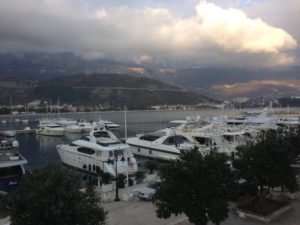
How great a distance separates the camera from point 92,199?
1211cm

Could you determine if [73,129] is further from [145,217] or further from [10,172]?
[145,217]

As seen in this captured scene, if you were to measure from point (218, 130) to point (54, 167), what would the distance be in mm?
41748

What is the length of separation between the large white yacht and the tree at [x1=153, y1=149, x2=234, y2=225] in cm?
1932

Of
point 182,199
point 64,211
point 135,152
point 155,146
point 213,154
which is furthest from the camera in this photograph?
point 135,152

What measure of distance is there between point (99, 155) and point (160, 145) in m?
11.4

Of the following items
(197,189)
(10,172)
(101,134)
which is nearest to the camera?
(197,189)

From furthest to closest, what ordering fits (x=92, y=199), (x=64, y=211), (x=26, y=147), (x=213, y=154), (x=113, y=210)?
(x=26, y=147), (x=113, y=210), (x=213, y=154), (x=92, y=199), (x=64, y=211)

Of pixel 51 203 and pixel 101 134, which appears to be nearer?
pixel 51 203

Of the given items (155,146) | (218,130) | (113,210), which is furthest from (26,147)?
(113,210)

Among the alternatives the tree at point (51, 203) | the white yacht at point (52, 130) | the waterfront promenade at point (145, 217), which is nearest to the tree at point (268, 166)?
the waterfront promenade at point (145, 217)

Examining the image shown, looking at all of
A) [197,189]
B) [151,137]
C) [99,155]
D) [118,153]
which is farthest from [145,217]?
[151,137]

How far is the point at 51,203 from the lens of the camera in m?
11.2

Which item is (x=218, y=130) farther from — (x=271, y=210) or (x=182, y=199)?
(x=182, y=199)

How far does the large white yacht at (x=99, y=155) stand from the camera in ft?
125
